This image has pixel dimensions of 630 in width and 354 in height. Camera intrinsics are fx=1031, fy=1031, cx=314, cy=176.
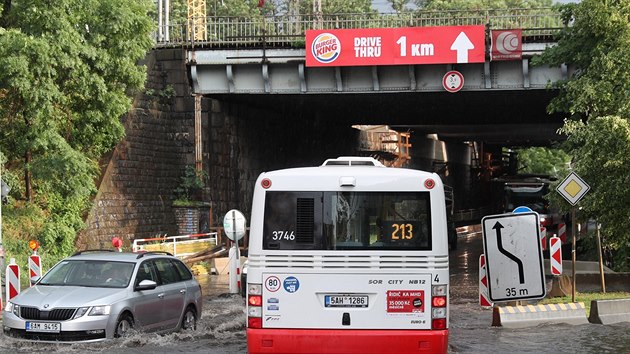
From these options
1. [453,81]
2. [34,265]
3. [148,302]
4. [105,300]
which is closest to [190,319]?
[148,302]

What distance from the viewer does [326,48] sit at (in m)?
37.3

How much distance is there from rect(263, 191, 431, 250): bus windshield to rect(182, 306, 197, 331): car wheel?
5.60m

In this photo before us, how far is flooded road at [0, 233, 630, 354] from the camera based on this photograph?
14.3 m

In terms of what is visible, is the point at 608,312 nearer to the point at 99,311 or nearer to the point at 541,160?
the point at 99,311

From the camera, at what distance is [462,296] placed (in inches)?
1038

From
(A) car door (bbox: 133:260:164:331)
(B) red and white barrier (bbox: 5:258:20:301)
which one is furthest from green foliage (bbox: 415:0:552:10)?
(A) car door (bbox: 133:260:164:331)

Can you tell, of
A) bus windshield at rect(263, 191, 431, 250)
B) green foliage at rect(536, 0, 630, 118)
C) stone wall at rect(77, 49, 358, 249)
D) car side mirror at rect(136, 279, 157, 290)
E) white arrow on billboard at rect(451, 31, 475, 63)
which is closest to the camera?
bus windshield at rect(263, 191, 431, 250)

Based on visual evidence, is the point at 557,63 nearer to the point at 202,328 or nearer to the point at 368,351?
the point at 202,328

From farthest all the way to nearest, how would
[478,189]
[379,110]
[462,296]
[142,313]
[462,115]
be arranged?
[478,189] → [462,115] → [379,110] → [462,296] → [142,313]

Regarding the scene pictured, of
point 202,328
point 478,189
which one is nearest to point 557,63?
point 202,328

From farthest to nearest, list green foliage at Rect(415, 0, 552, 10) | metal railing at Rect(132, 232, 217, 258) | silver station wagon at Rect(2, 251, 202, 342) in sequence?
1. green foliage at Rect(415, 0, 552, 10)
2. metal railing at Rect(132, 232, 217, 258)
3. silver station wagon at Rect(2, 251, 202, 342)

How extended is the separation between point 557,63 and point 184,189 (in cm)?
1523

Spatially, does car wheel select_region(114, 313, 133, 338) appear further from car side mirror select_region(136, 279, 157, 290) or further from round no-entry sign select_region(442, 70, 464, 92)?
round no-entry sign select_region(442, 70, 464, 92)

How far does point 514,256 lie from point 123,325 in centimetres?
612
